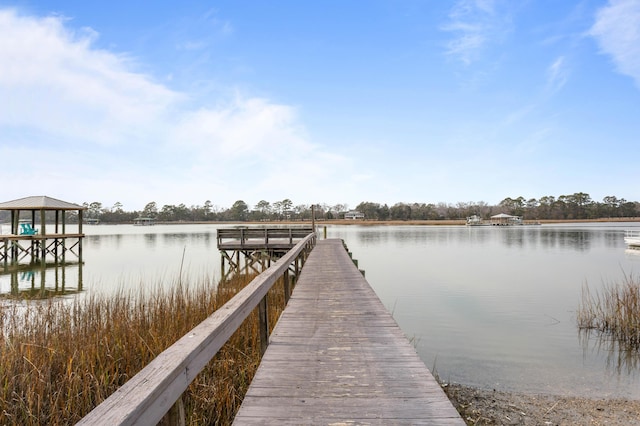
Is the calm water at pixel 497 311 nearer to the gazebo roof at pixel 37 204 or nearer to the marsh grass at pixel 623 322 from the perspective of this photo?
the marsh grass at pixel 623 322

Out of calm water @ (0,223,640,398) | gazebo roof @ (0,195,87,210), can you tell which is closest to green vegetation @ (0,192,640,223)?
gazebo roof @ (0,195,87,210)

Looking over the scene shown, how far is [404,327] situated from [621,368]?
445cm

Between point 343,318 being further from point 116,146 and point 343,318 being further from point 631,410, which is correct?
point 116,146

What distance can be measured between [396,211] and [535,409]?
372 feet

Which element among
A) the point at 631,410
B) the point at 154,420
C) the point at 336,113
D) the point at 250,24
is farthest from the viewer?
the point at 336,113

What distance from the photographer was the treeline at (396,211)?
104 metres

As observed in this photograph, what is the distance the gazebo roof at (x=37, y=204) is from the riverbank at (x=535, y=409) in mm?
26713

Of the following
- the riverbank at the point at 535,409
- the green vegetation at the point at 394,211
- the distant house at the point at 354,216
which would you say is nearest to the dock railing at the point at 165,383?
the riverbank at the point at 535,409

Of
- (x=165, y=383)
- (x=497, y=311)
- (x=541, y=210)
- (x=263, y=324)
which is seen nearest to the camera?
(x=165, y=383)

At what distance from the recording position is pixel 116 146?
30.3m

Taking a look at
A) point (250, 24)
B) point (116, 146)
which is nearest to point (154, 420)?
point (250, 24)

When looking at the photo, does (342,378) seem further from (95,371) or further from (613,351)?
(613,351)

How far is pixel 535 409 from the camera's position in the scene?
513 centimetres

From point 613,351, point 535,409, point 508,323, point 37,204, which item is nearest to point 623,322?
point 613,351
